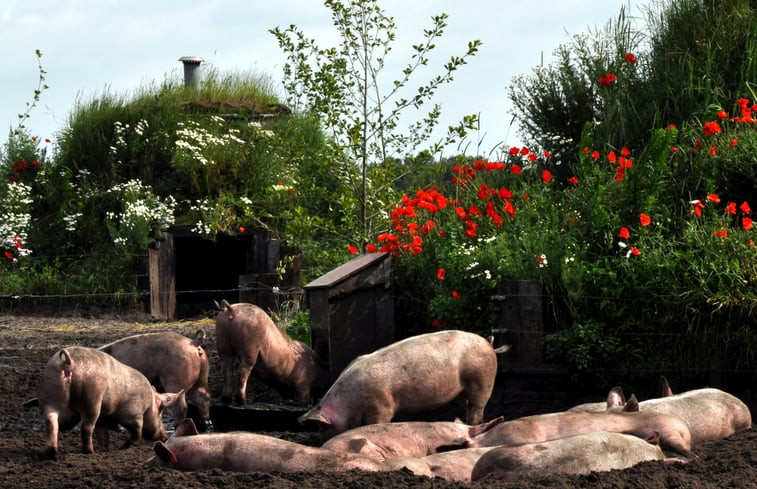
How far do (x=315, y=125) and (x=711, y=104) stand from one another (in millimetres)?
8418

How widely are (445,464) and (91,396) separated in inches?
96.2

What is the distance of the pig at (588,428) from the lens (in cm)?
606

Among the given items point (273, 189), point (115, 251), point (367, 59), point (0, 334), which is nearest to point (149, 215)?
point (115, 251)

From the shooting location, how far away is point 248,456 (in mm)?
5770

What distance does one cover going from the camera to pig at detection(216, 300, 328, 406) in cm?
877

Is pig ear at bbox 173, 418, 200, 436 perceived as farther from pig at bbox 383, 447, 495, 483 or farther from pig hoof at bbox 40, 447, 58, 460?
pig at bbox 383, 447, 495, 483

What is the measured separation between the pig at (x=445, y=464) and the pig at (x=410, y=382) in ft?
4.19

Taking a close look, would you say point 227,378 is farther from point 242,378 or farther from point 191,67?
point 191,67

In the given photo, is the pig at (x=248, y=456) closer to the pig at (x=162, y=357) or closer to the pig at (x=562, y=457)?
the pig at (x=562, y=457)

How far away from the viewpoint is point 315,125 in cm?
1850

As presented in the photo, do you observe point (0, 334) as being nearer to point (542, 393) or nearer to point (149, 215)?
point (149, 215)

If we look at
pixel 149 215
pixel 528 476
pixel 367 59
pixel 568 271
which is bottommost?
pixel 528 476

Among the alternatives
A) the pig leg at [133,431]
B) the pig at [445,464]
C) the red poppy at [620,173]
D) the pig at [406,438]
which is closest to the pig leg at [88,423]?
the pig leg at [133,431]

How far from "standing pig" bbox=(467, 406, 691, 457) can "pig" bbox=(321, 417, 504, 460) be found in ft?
0.69
